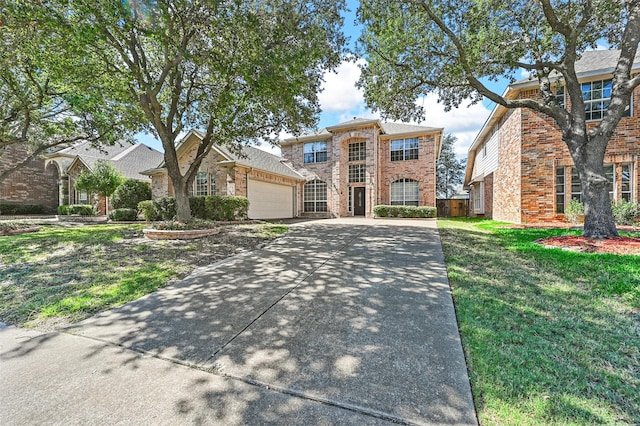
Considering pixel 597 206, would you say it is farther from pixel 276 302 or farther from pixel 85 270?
pixel 85 270

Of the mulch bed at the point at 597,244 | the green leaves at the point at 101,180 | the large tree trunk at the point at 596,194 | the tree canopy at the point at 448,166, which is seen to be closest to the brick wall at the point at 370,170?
the large tree trunk at the point at 596,194

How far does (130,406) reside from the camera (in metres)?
1.81

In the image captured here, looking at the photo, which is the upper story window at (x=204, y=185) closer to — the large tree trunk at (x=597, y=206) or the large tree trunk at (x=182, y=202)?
the large tree trunk at (x=182, y=202)

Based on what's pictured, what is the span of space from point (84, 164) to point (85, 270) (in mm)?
20730

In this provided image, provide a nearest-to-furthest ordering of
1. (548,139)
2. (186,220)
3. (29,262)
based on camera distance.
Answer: (29,262), (186,220), (548,139)

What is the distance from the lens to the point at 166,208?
45.8 ft

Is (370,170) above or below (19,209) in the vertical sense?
above

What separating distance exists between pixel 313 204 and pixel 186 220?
12325 millimetres

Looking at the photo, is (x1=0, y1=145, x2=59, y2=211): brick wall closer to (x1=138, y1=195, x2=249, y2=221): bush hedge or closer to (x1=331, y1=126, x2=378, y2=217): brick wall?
(x1=138, y1=195, x2=249, y2=221): bush hedge

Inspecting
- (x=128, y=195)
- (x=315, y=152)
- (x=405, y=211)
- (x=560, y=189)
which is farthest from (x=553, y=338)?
(x=128, y=195)

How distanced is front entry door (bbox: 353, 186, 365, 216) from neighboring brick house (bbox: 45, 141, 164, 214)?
15135 millimetres

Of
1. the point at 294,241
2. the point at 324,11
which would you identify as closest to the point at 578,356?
the point at 294,241

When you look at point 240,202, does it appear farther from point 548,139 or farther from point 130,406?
point 548,139

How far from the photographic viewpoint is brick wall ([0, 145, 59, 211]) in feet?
69.7
